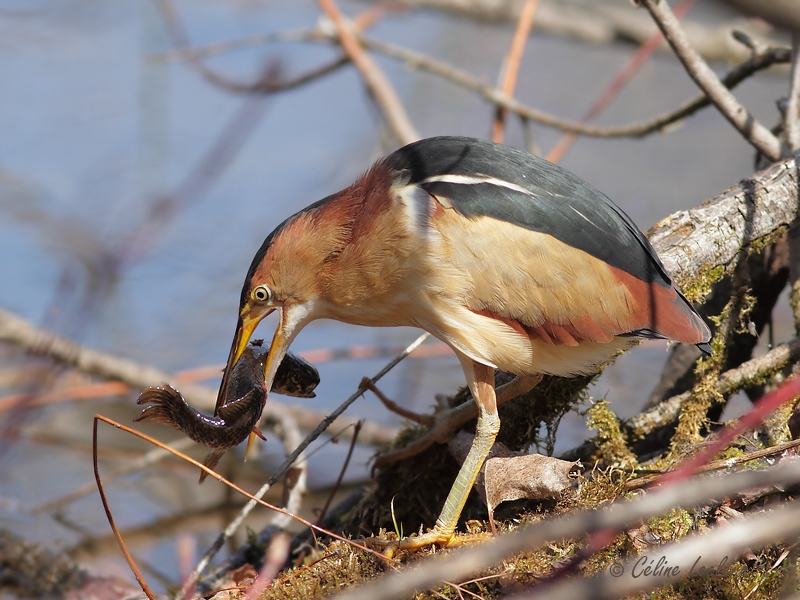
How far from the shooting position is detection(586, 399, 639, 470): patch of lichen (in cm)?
240

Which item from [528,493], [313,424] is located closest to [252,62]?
[313,424]

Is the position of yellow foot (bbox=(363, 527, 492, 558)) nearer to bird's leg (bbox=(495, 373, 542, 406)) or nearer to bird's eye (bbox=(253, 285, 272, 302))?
bird's leg (bbox=(495, 373, 542, 406))

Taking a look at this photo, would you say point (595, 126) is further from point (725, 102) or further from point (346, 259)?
point (346, 259)

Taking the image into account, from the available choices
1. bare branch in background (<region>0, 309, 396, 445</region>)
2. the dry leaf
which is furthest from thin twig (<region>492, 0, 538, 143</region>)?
the dry leaf

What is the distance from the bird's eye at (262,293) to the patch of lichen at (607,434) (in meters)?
0.95

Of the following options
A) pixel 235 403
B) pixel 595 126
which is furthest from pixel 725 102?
pixel 235 403

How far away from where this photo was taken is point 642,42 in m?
5.67

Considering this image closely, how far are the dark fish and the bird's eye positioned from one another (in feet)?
0.43

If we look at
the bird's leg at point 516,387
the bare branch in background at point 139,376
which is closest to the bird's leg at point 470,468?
the bird's leg at point 516,387

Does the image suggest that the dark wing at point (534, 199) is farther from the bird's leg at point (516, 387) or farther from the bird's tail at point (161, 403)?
the bird's tail at point (161, 403)

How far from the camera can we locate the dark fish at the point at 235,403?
78.7 inches

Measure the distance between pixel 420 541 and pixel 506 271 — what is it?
2.34 feet

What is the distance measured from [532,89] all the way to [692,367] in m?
4.39

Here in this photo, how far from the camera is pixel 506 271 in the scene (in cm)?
226
